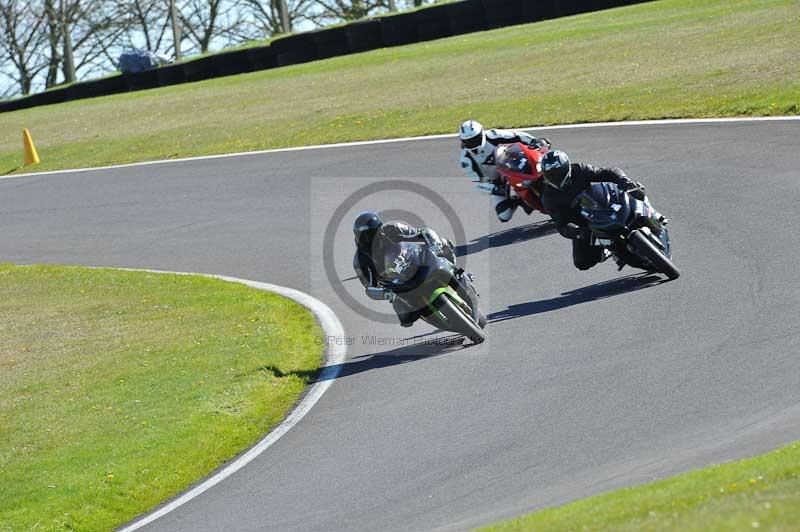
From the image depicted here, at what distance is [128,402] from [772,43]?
19.3m

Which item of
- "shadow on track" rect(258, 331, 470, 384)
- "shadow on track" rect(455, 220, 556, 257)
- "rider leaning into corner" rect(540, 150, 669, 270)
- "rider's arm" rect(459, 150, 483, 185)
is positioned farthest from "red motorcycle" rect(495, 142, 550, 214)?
"shadow on track" rect(258, 331, 470, 384)

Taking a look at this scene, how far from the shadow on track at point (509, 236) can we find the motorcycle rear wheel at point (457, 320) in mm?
4093

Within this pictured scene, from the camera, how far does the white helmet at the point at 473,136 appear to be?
53.7 ft

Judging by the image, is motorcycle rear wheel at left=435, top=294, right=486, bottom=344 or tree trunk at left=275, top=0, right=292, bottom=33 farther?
tree trunk at left=275, top=0, right=292, bottom=33

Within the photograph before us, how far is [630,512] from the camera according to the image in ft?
20.9

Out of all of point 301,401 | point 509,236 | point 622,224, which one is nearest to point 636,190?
point 622,224

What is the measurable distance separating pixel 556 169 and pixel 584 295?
1.41 meters

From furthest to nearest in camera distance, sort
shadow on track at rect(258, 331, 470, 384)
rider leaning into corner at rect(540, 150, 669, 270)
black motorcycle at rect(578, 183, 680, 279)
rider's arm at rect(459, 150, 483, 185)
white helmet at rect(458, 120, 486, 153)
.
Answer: rider's arm at rect(459, 150, 483, 185) → white helmet at rect(458, 120, 486, 153) → rider leaning into corner at rect(540, 150, 669, 270) → black motorcycle at rect(578, 183, 680, 279) → shadow on track at rect(258, 331, 470, 384)

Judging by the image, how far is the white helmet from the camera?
1636 cm

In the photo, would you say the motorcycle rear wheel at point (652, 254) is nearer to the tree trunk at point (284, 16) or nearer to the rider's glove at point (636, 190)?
the rider's glove at point (636, 190)

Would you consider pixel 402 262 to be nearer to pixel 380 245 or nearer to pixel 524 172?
pixel 380 245

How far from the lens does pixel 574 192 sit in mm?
13531

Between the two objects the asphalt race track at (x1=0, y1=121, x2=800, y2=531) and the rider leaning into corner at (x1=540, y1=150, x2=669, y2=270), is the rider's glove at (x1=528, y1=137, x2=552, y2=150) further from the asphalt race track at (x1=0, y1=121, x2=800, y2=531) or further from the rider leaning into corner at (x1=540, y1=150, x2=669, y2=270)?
the rider leaning into corner at (x1=540, y1=150, x2=669, y2=270)

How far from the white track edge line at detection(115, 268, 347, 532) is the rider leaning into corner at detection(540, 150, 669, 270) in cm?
277
